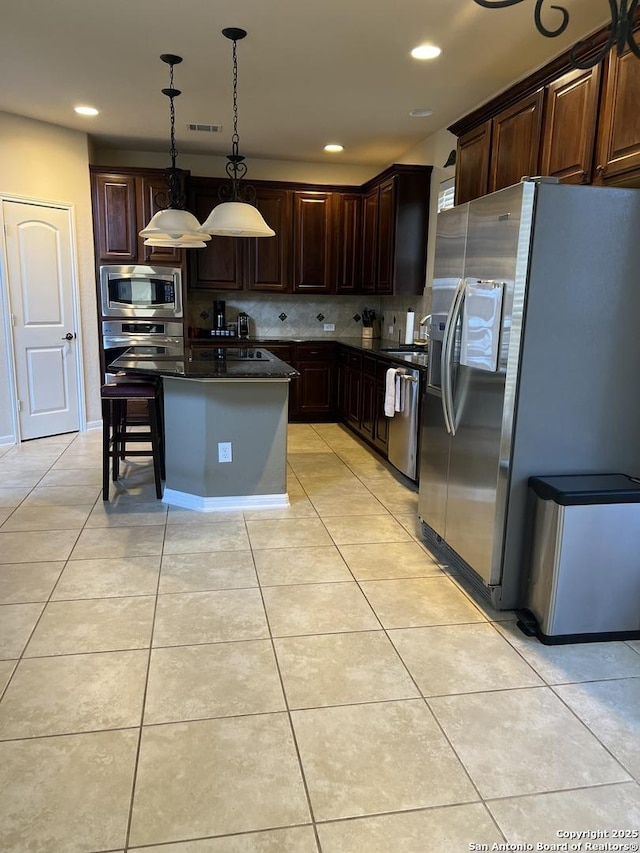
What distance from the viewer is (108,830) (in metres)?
1.51

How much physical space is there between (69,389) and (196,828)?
5005 mm

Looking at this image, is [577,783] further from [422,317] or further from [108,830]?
[422,317]

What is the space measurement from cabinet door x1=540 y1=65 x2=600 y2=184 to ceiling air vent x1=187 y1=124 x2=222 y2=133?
10.5ft

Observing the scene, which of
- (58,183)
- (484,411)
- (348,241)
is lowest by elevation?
(484,411)

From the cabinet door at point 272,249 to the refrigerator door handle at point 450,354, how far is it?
389 centimetres

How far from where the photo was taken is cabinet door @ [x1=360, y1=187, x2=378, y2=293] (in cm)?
609

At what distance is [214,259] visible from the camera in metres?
6.33

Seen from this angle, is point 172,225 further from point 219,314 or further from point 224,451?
point 219,314

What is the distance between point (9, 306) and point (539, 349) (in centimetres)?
464

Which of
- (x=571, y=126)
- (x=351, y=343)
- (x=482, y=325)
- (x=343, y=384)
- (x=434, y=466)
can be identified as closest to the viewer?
(x=482, y=325)

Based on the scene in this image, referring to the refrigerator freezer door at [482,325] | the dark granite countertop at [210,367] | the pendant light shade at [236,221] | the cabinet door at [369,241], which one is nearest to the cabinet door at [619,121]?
the refrigerator freezer door at [482,325]

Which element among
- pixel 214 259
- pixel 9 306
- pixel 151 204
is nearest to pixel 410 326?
pixel 214 259

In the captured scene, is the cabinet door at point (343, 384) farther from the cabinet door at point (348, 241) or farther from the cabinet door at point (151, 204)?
the cabinet door at point (151, 204)

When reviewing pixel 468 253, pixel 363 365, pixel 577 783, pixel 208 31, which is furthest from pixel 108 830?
pixel 363 365
